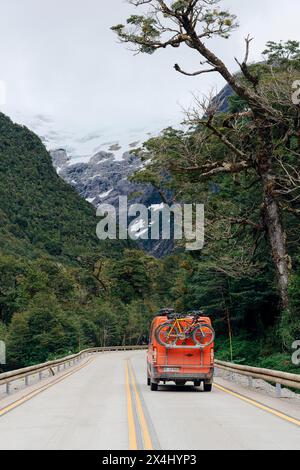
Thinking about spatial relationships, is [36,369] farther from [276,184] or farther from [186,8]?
[186,8]

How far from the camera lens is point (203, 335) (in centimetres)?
1927

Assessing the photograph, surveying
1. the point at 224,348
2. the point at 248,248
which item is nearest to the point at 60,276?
the point at 224,348

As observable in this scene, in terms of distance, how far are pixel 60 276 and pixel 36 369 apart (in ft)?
295

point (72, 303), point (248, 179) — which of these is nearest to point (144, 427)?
point (248, 179)

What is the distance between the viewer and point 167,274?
437ft

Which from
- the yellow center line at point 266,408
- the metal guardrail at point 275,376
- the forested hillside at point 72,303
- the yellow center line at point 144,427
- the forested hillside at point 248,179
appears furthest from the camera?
the forested hillside at point 72,303

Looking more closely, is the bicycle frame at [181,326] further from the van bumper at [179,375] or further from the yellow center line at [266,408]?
the yellow center line at [266,408]

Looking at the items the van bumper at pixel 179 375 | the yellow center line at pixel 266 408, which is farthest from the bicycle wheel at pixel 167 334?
the yellow center line at pixel 266 408

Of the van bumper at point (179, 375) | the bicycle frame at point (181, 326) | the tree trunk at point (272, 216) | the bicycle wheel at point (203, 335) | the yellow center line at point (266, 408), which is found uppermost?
the tree trunk at point (272, 216)

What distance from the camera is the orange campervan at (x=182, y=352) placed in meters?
19.0

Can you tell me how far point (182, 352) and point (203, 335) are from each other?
2.90ft

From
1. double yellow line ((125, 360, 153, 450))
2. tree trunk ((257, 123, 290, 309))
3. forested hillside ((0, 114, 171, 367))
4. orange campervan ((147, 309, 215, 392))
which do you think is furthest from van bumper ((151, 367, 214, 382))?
forested hillside ((0, 114, 171, 367))

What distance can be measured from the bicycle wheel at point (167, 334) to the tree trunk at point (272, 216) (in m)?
10.9

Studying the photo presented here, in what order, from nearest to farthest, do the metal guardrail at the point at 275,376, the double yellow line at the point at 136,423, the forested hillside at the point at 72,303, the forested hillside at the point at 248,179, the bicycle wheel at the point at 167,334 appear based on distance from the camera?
1. the double yellow line at the point at 136,423
2. the metal guardrail at the point at 275,376
3. the bicycle wheel at the point at 167,334
4. the forested hillside at the point at 248,179
5. the forested hillside at the point at 72,303
